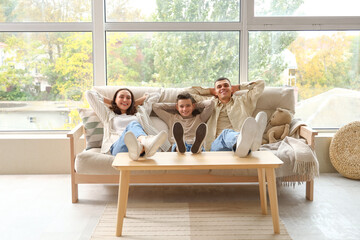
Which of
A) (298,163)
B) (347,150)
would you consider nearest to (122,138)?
(298,163)

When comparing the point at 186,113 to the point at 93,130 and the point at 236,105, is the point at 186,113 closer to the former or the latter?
the point at 236,105

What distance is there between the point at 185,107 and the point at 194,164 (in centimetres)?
111

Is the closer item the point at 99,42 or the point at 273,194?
the point at 273,194

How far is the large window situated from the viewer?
157 inches

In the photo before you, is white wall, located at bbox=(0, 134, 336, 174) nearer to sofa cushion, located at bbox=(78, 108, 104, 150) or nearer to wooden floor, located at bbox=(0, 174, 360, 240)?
wooden floor, located at bbox=(0, 174, 360, 240)

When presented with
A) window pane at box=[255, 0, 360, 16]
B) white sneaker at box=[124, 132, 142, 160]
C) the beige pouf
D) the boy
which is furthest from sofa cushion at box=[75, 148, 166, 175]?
window pane at box=[255, 0, 360, 16]

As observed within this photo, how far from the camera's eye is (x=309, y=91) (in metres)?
4.11

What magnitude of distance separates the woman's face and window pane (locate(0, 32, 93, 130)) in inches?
31.0

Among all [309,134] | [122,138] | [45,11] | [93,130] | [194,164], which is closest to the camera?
[194,164]

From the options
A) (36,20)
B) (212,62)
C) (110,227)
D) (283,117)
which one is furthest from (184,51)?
(110,227)

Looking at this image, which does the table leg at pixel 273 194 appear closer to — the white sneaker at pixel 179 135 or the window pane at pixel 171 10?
the white sneaker at pixel 179 135

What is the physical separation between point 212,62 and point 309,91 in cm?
104

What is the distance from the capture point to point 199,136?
257cm

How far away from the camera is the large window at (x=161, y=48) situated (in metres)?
3.98
